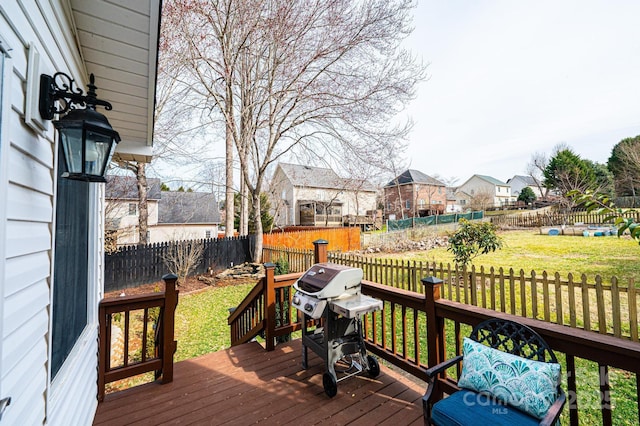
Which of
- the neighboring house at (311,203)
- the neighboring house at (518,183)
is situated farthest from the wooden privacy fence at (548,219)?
the neighboring house at (518,183)

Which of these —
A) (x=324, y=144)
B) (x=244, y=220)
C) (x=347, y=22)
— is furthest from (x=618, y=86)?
(x=244, y=220)

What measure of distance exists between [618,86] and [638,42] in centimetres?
313

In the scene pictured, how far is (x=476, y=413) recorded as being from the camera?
64.1 inches

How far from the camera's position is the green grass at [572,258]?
7.27 m

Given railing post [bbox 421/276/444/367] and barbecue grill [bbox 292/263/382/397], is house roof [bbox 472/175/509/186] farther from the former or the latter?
barbecue grill [bbox 292/263/382/397]

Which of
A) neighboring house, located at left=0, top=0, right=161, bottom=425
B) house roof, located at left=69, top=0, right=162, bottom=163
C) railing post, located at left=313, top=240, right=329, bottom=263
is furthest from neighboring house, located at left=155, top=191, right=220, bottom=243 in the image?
neighboring house, located at left=0, top=0, right=161, bottom=425

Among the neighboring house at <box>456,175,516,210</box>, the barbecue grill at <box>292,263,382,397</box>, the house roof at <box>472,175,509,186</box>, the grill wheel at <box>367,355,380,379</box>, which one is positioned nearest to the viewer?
the barbecue grill at <box>292,263,382,397</box>

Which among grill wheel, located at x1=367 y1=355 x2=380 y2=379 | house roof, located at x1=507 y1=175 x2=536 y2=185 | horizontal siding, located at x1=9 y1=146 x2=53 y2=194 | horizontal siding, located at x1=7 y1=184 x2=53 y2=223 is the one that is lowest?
grill wheel, located at x1=367 y1=355 x2=380 y2=379

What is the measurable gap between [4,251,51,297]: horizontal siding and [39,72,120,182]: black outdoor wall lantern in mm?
504

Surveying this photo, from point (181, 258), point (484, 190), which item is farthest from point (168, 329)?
point (484, 190)

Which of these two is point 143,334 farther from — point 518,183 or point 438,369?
point 518,183

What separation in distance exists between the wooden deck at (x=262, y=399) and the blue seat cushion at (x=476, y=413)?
0.70 metres

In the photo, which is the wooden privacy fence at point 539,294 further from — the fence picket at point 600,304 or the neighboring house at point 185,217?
the neighboring house at point 185,217

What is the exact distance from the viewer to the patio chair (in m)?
1.54
